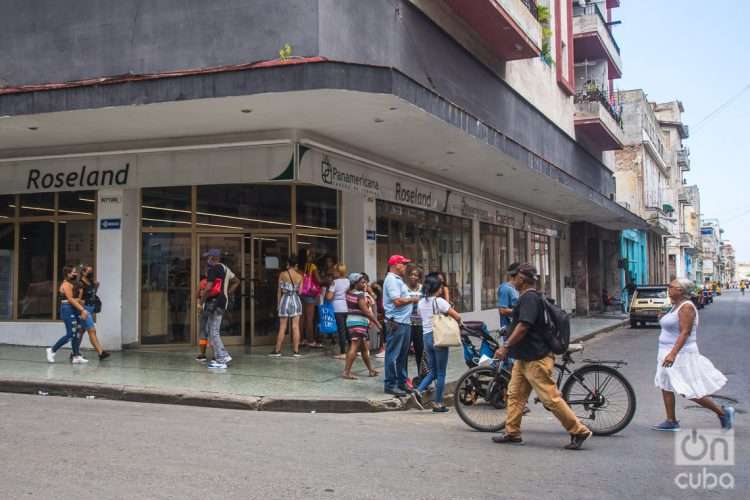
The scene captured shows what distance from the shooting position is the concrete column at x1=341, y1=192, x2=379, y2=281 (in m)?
13.9

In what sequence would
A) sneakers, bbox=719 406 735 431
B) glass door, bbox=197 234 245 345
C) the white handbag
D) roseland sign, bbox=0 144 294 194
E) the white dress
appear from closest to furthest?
1. the white dress
2. sneakers, bbox=719 406 735 431
3. the white handbag
4. roseland sign, bbox=0 144 294 194
5. glass door, bbox=197 234 245 345

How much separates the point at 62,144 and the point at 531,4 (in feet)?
39.6

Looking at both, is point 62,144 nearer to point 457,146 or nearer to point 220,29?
point 220,29

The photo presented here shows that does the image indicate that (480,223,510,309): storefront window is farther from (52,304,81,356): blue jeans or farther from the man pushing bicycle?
the man pushing bicycle

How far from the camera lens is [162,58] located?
11.3 meters

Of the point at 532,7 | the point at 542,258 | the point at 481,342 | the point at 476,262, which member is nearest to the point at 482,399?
the point at 481,342

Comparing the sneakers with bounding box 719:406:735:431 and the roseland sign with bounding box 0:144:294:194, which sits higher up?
the roseland sign with bounding box 0:144:294:194

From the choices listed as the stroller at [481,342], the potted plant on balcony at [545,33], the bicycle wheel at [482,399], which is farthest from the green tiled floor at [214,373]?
the potted plant on balcony at [545,33]

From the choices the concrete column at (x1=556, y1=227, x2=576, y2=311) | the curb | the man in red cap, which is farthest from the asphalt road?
the concrete column at (x1=556, y1=227, x2=576, y2=311)

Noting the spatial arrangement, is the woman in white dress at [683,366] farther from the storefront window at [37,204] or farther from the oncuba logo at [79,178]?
the storefront window at [37,204]

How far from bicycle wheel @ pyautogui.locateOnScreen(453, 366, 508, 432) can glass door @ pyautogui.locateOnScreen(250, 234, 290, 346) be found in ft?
23.7

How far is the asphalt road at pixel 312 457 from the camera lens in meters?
4.82

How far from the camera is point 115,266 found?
507 inches

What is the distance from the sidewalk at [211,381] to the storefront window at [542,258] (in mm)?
14921
